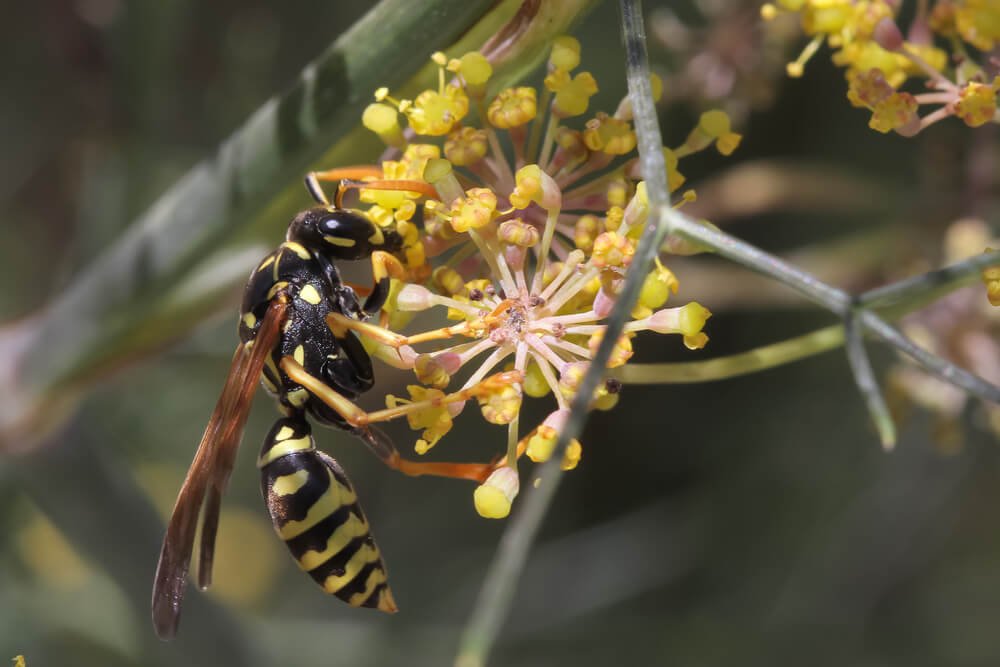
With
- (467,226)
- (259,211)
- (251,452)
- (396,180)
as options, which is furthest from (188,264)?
(251,452)

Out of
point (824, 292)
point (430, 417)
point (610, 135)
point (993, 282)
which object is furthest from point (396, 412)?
point (993, 282)

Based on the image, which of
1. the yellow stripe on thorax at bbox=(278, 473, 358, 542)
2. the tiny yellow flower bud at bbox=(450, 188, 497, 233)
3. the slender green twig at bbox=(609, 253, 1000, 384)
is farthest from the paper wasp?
the slender green twig at bbox=(609, 253, 1000, 384)

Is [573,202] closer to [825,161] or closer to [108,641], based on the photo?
[825,161]

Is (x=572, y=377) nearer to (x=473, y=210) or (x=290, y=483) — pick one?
(x=473, y=210)

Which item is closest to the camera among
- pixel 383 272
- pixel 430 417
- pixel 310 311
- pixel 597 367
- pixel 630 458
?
pixel 597 367

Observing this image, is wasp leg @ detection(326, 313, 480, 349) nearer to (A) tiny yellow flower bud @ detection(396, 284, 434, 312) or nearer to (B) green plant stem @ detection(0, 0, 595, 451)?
(A) tiny yellow flower bud @ detection(396, 284, 434, 312)

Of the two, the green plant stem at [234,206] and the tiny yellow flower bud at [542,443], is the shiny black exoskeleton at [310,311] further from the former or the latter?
the tiny yellow flower bud at [542,443]
